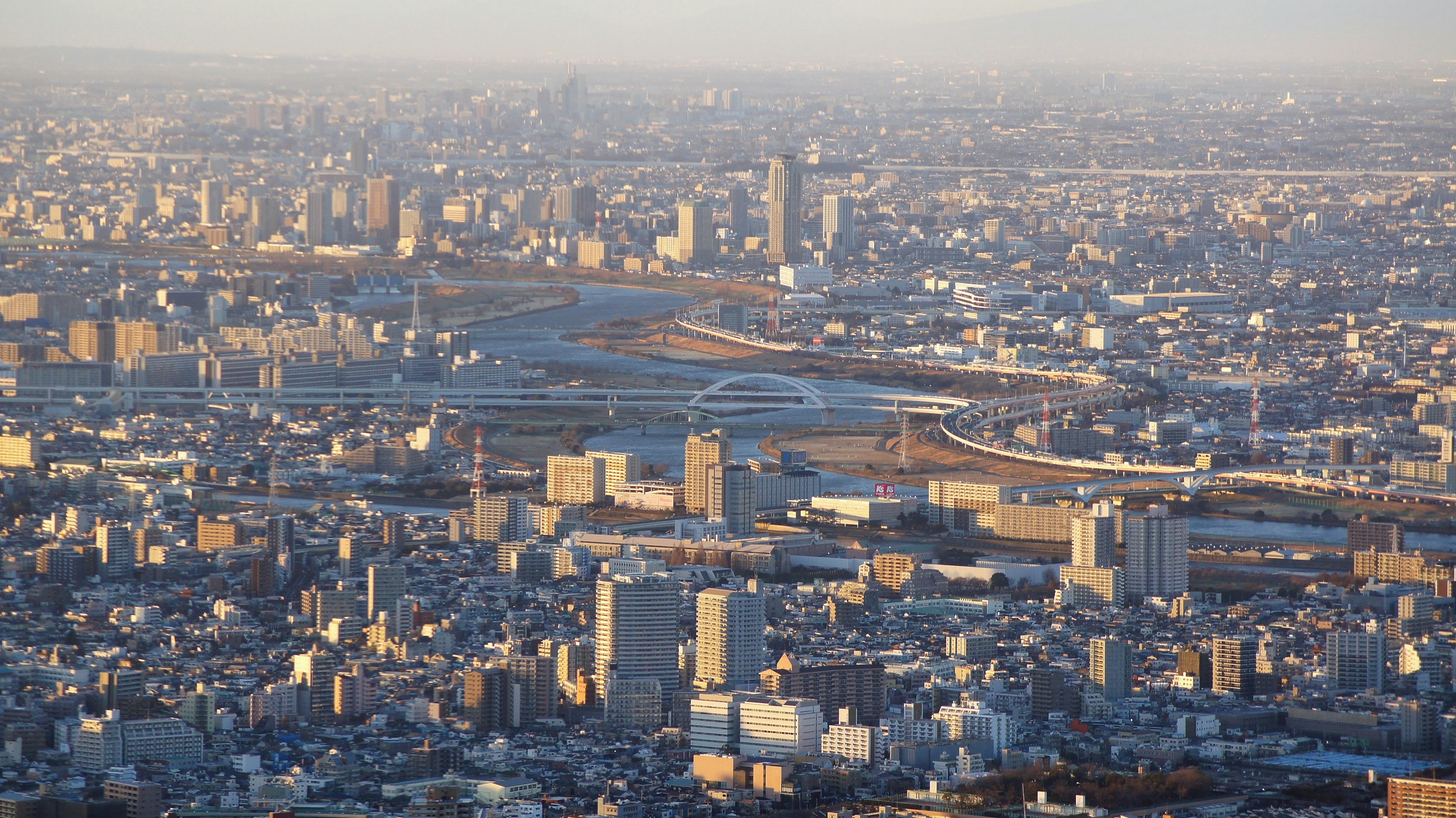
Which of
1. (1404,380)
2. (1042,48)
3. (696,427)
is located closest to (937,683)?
(696,427)

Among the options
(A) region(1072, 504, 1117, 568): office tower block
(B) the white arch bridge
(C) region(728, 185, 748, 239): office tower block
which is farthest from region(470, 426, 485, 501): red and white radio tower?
(C) region(728, 185, 748, 239): office tower block

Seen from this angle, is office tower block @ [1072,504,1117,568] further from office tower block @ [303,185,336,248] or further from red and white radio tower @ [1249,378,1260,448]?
office tower block @ [303,185,336,248]

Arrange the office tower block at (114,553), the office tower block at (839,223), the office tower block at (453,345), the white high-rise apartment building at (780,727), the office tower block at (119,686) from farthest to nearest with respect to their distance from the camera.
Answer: the office tower block at (839,223) → the office tower block at (453,345) → the office tower block at (114,553) → the office tower block at (119,686) → the white high-rise apartment building at (780,727)

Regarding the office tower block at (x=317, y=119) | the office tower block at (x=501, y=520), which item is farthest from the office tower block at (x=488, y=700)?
the office tower block at (x=317, y=119)

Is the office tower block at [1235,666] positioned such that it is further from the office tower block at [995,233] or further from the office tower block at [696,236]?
the office tower block at [995,233]

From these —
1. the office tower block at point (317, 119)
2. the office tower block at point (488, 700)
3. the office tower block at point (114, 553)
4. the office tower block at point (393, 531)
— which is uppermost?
the office tower block at point (317, 119)

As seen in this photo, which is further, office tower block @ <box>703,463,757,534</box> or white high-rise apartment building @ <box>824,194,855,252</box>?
white high-rise apartment building @ <box>824,194,855,252</box>
